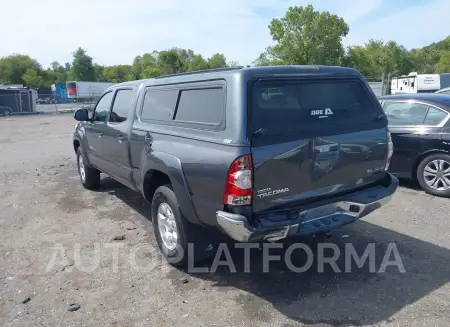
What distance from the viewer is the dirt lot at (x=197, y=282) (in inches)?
131

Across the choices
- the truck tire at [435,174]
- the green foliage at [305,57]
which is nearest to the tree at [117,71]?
the green foliage at [305,57]

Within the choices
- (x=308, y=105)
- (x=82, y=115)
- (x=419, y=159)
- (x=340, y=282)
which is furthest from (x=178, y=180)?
(x=419, y=159)

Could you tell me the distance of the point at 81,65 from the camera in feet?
262

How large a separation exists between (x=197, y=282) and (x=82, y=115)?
12.5 feet

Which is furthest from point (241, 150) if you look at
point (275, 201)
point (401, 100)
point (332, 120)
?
point (401, 100)

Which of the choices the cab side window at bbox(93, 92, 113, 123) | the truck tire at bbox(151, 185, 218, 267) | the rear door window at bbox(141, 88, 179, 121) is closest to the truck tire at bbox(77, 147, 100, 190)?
the cab side window at bbox(93, 92, 113, 123)

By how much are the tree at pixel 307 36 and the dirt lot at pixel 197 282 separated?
1658 inches

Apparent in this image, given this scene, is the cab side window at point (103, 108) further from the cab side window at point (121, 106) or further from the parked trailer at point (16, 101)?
the parked trailer at point (16, 101)

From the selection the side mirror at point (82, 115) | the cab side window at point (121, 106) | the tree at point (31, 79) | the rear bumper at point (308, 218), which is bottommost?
the rear bumper at point (308, 218)

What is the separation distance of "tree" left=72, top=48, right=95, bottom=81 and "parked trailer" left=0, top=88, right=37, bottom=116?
45.4 meters

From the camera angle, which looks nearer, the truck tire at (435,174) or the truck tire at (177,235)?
the truck tire at (177,235)

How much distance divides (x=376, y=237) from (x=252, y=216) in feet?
7.47

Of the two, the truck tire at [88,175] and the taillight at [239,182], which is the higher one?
the taillight at [239,182]

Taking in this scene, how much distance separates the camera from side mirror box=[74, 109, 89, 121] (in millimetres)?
6441
